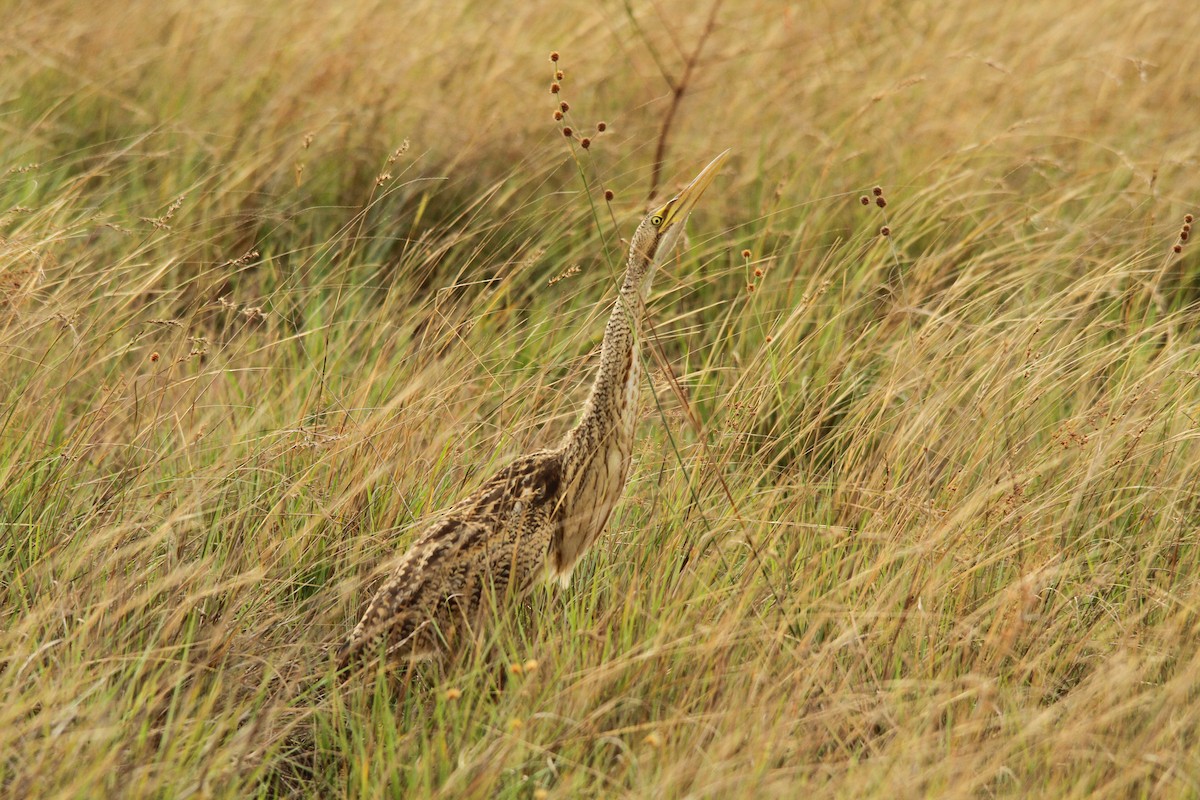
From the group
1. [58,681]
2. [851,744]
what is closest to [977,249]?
[851,744]

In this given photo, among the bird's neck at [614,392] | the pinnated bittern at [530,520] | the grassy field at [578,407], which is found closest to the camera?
the grassy field at [578,407]

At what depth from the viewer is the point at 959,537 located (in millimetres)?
3533

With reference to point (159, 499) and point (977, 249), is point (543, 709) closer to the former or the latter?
point (159, 499)

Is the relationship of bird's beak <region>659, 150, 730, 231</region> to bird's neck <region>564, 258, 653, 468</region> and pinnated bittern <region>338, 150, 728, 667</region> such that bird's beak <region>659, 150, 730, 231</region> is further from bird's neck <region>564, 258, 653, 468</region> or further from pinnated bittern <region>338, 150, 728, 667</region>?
bird's neck <region>564, 258, 653, 468</region>

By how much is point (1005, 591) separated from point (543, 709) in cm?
108

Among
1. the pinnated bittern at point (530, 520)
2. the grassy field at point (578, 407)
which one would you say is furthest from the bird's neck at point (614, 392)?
the grassy field at point (578, 407)

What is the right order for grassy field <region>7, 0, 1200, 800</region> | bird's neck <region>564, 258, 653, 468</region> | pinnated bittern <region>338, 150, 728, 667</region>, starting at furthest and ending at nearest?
bird's neck <region>564, 258, 653, 468</region> → pinnated bittern <region>338, 150, 728, 667</region> → grassy field <region>7, 0, 1200, 800</region>

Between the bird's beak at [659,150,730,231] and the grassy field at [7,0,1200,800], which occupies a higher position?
the bird's beak at [659,150,730,231]

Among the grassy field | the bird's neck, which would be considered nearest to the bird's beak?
the bird's neck

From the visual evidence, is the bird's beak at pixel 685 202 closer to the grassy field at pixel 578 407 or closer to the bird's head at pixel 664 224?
the bird's head at pixel 664 224

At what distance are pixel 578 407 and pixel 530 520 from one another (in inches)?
40.6

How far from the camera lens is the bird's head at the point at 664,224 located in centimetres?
359

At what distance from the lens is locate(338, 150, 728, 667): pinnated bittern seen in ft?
10.8

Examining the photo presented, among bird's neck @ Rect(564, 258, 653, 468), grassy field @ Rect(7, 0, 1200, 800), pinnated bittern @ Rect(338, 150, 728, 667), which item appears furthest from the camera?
bird's neck @ Rect(564, 258, 653, 468)
